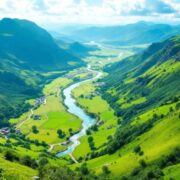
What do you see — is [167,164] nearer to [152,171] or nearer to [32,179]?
[152,171]

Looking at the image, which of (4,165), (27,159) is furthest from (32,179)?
(27,159)

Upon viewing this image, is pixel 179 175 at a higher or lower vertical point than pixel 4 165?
lower

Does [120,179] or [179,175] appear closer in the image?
[179,175]

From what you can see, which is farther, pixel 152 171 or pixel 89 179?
pixel 89 179

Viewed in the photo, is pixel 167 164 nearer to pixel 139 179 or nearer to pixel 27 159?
pixel 139 179

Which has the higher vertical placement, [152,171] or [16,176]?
[152,171]

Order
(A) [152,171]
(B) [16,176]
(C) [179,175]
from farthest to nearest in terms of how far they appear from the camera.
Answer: (A) [152,171]
(C) [179,175]
(B) [16,176]

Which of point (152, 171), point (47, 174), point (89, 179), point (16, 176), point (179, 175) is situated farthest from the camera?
point (89, 179)

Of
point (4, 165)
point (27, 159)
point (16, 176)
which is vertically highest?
point (27, 159)

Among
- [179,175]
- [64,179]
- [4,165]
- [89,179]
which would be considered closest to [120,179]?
[89,179]
